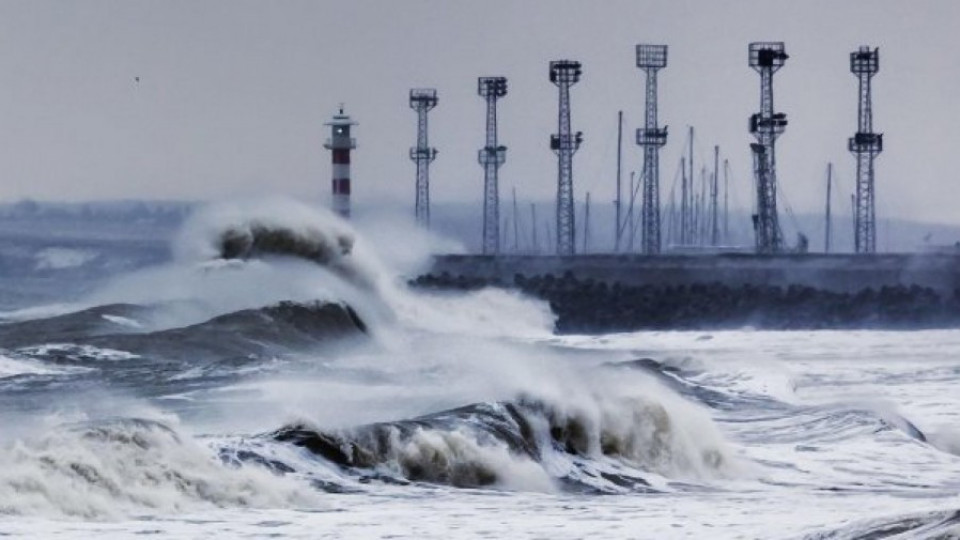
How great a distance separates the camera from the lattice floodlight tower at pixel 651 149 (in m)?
68.8

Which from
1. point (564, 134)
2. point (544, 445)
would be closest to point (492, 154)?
point (564, 134)

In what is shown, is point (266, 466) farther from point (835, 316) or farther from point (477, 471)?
point (835, 316)

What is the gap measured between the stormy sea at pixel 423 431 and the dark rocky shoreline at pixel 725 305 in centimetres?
1274

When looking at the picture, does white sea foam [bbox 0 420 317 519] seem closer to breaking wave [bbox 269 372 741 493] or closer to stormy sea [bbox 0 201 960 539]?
stormy sea [bbox 0 201 960 539]

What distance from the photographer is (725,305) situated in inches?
2400

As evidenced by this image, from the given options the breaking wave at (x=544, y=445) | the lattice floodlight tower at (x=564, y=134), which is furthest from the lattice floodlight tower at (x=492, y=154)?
the breaking wave at (x=544, y=445)

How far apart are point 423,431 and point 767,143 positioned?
168 feet

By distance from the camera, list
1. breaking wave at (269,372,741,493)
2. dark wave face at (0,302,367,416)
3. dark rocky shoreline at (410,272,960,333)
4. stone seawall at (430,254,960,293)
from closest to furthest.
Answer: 1. breaking wave at (269,372,741,493)
2. dark wave face at (0,302,367,416)
3. dark rocky shoreline at (410,272,960,333)
4. stone seawall at (430,254,960,293)

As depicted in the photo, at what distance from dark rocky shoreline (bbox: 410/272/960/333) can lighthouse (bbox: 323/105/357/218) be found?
2966mm

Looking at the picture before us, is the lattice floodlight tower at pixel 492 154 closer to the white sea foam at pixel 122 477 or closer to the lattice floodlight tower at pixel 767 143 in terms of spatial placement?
the lattice floodlight tower at pixel 767 143

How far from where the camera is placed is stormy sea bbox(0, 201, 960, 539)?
16109 mm

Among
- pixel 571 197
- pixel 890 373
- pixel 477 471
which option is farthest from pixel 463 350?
pixel 571 197

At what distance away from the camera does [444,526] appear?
15.8 meters

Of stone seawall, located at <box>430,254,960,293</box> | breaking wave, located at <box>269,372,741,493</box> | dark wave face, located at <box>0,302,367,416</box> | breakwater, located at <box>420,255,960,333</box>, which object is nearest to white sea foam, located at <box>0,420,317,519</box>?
breaking wave, located at <box>269,372,741,493</box>
